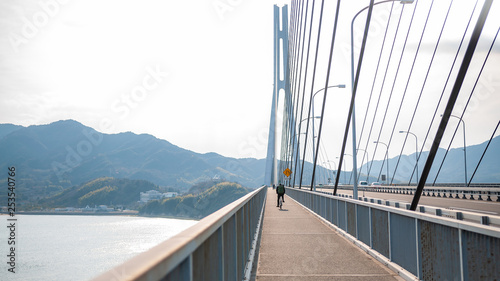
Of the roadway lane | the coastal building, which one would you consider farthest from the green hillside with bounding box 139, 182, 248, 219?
the roadway lane

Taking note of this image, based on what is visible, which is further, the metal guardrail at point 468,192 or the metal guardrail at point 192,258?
the metal guardrail at point 468,192

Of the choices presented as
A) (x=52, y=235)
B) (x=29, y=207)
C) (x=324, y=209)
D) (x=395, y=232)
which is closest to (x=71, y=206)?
(x=29, y=207)

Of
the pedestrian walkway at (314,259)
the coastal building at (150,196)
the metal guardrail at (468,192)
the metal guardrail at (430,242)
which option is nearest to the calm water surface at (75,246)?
the metal guardrail at (468,192)

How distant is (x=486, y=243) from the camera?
528 cm

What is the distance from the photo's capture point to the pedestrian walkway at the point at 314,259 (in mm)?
8594

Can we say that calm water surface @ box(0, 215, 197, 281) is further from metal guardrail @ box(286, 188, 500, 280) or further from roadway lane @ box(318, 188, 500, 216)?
metal guardrail @ box(286, 188, 500, 280)

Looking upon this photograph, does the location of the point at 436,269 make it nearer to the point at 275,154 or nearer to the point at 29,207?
the point at 275,154

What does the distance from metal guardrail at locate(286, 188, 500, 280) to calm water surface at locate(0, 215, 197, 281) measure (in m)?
48.9

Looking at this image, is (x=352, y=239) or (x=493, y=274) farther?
(x=352, y=239)

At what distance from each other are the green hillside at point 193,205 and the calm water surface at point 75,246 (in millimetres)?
25439

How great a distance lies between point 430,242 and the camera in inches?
279

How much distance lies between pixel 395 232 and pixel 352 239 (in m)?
4.09

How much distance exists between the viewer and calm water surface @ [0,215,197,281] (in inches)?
2778

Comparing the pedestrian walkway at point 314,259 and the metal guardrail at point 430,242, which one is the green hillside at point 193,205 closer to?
the pedestrian walkway at point 314,259
